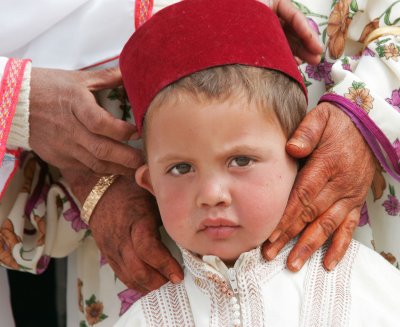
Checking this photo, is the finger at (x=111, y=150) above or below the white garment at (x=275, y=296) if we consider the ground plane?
above

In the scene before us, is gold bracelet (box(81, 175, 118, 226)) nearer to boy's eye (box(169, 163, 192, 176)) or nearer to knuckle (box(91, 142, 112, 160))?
knuckle (box(91, 142, 112, 160))

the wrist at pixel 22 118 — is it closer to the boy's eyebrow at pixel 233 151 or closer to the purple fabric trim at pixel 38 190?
the purple fabric trim at pixel 38 190

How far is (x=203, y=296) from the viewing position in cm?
135

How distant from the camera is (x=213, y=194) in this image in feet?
3.95

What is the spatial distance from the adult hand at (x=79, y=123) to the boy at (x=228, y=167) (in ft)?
0.29

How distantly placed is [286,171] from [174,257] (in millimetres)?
336

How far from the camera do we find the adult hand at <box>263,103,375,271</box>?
135 cm

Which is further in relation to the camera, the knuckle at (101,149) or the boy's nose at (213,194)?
the knuckle at (101,149)

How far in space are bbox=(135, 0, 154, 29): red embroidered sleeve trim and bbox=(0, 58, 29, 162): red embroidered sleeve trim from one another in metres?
0.25

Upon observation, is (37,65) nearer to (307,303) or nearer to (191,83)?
(191,83)

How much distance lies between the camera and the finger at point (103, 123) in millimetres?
1418

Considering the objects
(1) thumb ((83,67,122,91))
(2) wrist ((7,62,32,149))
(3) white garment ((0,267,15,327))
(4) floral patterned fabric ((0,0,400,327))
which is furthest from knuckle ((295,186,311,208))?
(3) white garment ((0,267,15,327))

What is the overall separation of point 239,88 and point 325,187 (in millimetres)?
296

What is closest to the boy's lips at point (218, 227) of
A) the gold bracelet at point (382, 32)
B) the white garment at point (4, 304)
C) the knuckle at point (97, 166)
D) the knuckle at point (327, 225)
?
the knuckle at point (327, 225)
